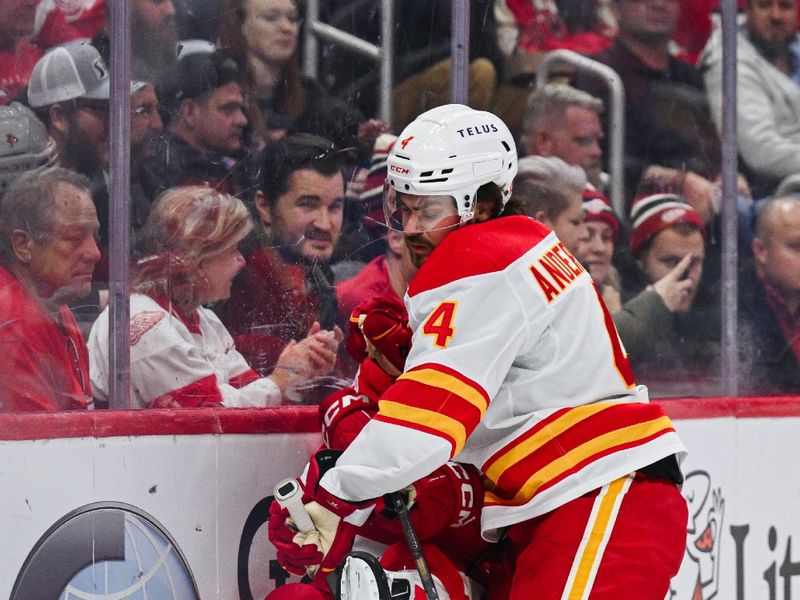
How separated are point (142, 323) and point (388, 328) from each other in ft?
1.61

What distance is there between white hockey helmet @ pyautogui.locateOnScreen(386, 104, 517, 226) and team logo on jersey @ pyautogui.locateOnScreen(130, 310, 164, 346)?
54 cm

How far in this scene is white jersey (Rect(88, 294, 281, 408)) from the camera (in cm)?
272

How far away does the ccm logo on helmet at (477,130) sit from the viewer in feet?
8.66

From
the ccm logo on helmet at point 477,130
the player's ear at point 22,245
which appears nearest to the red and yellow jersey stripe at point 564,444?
the ccm logo on helmet at point 477,130

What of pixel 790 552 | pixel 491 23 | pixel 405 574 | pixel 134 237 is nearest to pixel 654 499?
pixel 405 574

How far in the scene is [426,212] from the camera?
2621mm

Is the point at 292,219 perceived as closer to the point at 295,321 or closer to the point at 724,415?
the point at 295,321

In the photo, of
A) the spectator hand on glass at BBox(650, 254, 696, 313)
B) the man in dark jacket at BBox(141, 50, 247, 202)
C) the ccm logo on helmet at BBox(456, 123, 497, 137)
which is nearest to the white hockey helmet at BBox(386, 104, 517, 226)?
the ccm logo on helmet at BBox(456, 123, 497, 137)

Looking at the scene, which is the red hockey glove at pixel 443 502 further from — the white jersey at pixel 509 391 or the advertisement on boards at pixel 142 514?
the advertisement on boards at pixel 142 514

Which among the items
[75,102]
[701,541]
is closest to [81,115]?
[75,102]

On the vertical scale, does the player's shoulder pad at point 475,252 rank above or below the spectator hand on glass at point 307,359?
above

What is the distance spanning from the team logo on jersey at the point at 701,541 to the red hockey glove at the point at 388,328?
1.27m

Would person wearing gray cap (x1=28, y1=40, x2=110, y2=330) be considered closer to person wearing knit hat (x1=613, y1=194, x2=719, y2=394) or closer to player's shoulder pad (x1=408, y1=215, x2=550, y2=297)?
player's shoulder pad (x1=408, y1=215, x2=550, y2=297)

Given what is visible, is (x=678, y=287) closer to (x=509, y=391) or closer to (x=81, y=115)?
(x=509, y=391)
